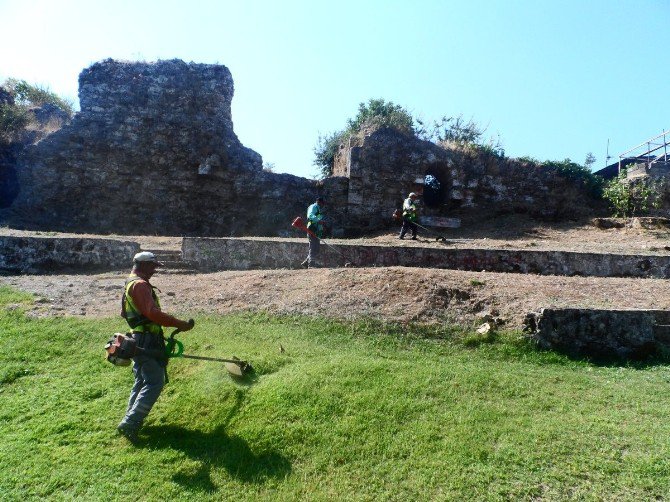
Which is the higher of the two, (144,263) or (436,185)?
(436,185)

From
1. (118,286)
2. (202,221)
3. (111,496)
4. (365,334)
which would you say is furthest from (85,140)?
(111,496)

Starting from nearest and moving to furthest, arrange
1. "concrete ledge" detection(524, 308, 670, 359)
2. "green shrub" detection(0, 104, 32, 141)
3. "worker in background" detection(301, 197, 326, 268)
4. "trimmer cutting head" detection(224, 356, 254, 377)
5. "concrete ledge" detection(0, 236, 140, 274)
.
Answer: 1. "trimmer cutting head" detection(224, 356, 254, 377)
2. "concrete ledge" detection(524, 308, 670, 359)
3. "concrete ledge" detection(0, 236, 140, 274)
4. "worker in background" detection(301, 197, 326, 268)
5. "green shrub" detection(0, 104, 32, 141)

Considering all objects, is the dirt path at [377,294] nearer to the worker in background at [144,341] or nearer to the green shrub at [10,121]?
the worker in background at [144,341]

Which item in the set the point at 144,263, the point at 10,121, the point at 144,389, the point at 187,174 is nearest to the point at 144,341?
the point at 144,389

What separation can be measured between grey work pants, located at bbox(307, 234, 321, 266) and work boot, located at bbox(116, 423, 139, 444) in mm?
6023

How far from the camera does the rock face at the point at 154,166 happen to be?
15.2 m

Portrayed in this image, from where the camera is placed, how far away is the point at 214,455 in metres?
4.18

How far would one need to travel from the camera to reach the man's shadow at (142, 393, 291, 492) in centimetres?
392

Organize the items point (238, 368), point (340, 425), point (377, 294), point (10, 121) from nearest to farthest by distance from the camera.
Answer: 1. point (340, 425)
2. point (238, 368)
3. point (377, 294)
4. point (10, 121)

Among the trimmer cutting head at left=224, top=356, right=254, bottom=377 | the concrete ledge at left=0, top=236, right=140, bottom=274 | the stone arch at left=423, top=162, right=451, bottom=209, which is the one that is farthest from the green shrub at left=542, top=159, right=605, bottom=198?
the trimmer cutting head at left=224, top=356, right=254, bottom=377

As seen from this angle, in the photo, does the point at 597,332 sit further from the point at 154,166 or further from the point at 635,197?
the point at 154,166

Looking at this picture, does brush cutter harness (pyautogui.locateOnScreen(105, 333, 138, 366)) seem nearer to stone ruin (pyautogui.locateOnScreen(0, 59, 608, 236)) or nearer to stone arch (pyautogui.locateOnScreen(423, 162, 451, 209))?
stone ruin (pyautogui.locateOnScreen(0, 59, 608, 236))

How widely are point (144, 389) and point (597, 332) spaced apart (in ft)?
17.0

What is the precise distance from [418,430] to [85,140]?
14.9 meters
